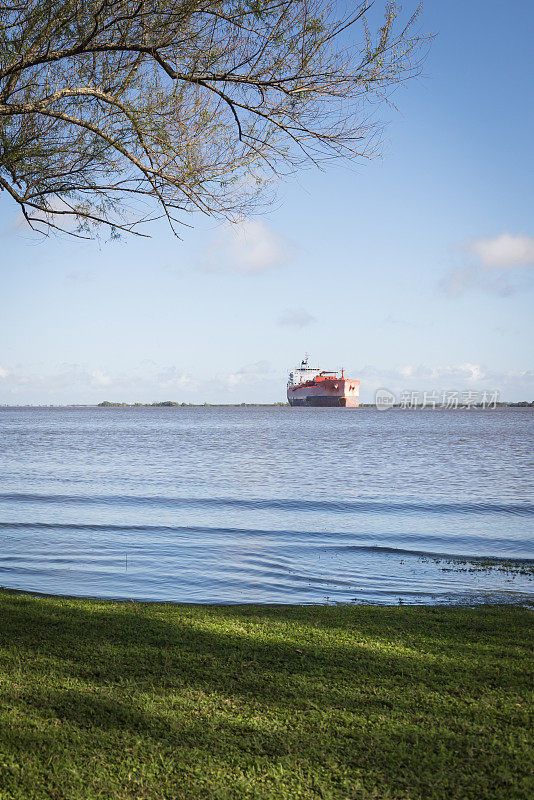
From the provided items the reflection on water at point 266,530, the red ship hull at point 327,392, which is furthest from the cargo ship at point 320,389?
the reflection on water at point 266,530

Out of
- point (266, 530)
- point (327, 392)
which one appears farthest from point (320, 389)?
point (266, 530)

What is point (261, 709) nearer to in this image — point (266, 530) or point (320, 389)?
point (266, 530)

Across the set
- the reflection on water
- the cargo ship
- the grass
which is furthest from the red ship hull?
the grass

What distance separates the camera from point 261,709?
326 centimetres

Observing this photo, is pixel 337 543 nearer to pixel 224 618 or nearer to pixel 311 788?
pixel 224 618

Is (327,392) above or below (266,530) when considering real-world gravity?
above

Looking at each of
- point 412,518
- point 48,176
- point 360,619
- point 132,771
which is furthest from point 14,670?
point 412,518

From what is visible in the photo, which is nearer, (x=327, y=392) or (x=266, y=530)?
(x=266, y=530)

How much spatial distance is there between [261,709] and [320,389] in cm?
10899

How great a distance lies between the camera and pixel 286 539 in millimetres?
10797

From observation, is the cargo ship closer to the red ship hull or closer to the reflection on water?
the red ship hull

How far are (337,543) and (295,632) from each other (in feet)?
18.8

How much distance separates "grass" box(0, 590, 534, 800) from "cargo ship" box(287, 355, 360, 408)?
346ft

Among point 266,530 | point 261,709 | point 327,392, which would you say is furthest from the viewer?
point 327,392
